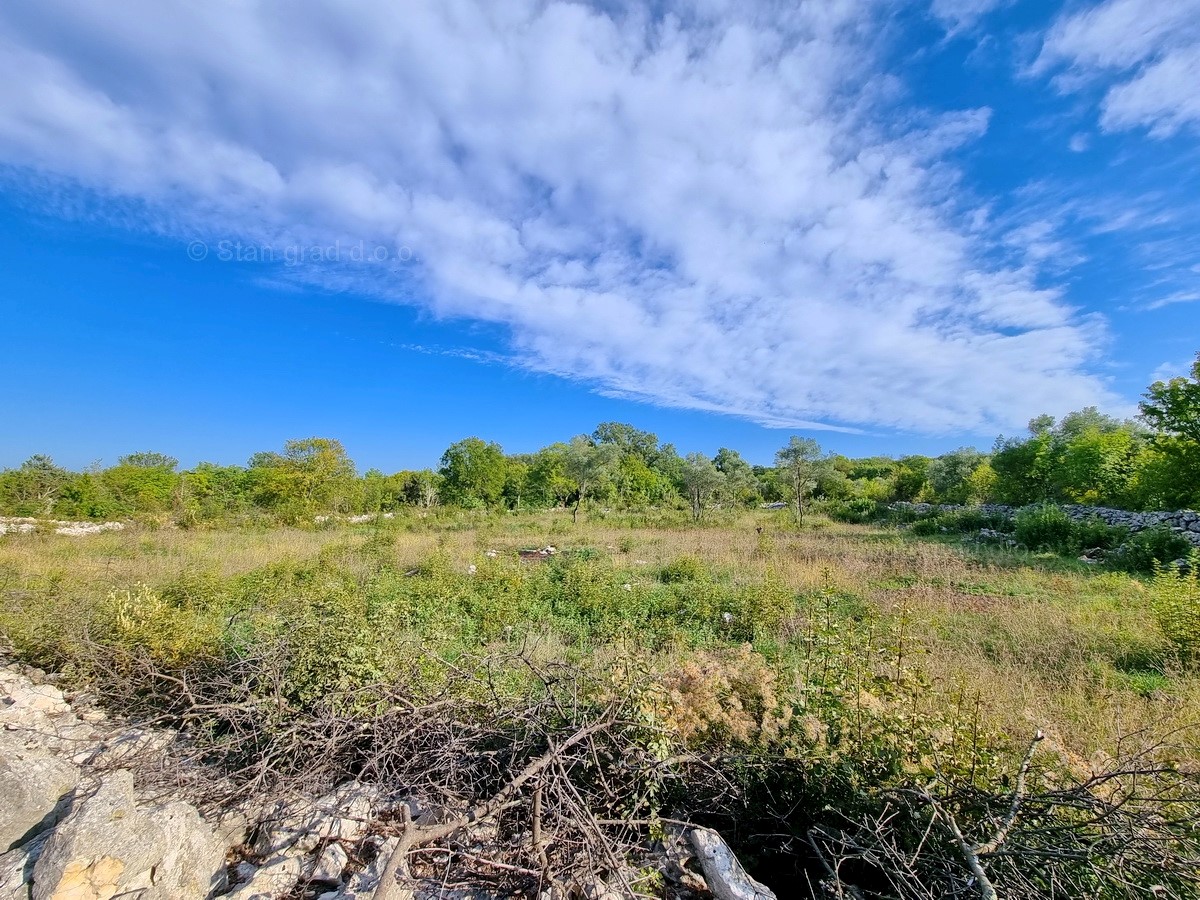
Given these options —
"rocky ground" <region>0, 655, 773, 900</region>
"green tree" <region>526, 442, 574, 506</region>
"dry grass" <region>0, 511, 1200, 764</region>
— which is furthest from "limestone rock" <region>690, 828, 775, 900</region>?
"green tree" <region>526, 442, 574, 506</region>

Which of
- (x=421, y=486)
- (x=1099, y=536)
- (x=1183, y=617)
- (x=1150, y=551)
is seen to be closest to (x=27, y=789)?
(x=1183, y=617)

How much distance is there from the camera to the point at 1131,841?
181 centimetres

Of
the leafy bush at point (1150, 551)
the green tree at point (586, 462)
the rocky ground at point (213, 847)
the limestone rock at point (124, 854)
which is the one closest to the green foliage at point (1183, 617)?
the rocky ground at point (213, 847)

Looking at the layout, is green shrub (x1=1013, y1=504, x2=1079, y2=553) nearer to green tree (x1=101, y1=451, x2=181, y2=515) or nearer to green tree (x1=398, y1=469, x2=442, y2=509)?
green tree (x1=398, y1=469, x2=442, y2=509)

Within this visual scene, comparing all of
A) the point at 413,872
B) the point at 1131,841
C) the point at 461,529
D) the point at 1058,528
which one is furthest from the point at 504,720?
the point at 1058,528

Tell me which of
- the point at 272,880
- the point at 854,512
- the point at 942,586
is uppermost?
the point at 854,512

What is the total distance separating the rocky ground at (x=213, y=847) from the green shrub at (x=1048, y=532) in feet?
58.9

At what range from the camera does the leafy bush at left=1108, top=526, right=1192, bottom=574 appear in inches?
436

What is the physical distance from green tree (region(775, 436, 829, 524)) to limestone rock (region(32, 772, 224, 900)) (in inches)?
934

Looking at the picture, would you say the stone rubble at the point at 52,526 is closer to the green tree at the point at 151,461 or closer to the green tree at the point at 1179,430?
the green tree at the point at 151,461

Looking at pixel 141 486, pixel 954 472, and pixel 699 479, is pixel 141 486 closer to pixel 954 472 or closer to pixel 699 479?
pixel 699 479

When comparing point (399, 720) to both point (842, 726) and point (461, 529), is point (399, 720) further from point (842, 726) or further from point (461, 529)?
point (461, 529)

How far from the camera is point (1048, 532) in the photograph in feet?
49.1

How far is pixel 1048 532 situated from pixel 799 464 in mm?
10061
